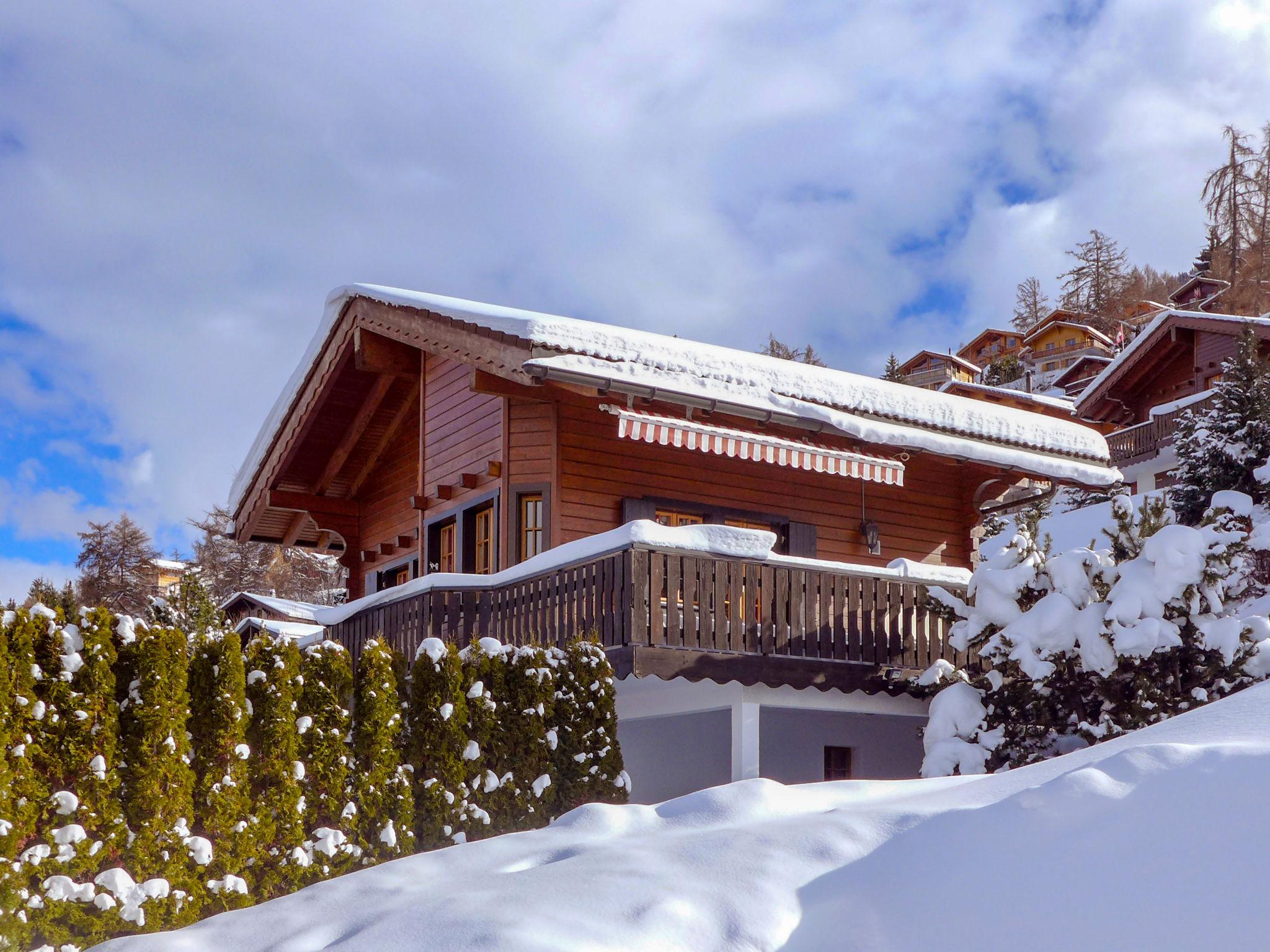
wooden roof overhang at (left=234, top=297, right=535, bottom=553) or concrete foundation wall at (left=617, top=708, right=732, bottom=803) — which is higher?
wooden roof overhang at (left=234, top=297, right=535, bottom=553)

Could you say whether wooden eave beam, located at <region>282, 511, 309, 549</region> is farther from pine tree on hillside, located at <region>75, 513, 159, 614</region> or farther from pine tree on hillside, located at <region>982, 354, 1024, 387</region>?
pine tree on hillside, located at <region>982, 354, 1024, 387</region>

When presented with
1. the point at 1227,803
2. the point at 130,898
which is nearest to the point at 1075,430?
the point at 1227,803

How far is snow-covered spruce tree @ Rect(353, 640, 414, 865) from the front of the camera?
9164 mm

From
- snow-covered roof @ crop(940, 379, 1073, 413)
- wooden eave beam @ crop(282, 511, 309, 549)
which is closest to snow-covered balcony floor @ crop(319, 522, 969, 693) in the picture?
wooden eave beam @ crop(282, 511, 309, 549)

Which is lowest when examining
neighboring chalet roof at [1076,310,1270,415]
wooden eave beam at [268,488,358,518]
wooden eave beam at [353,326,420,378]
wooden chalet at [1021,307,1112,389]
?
wooden eave beam at [268,488,358,518]

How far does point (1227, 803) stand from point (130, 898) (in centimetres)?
631

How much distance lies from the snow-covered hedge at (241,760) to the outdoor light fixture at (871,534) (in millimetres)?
6554

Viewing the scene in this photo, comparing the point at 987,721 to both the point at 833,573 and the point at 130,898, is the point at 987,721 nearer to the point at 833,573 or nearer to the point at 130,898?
the point at 833,573

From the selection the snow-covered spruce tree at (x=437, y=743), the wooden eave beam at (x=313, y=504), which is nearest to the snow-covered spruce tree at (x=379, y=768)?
the snow-covered spruce tree at (x=437, y=743)

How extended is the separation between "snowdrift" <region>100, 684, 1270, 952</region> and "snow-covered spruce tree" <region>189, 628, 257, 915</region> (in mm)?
1546

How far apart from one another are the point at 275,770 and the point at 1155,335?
38154 mm

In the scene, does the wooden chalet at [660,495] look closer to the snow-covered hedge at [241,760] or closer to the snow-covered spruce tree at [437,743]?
the snow-covered hedge at [241,760]

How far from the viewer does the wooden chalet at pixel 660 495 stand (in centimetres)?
1209

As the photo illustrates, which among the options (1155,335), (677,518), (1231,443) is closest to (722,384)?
(677,518)
